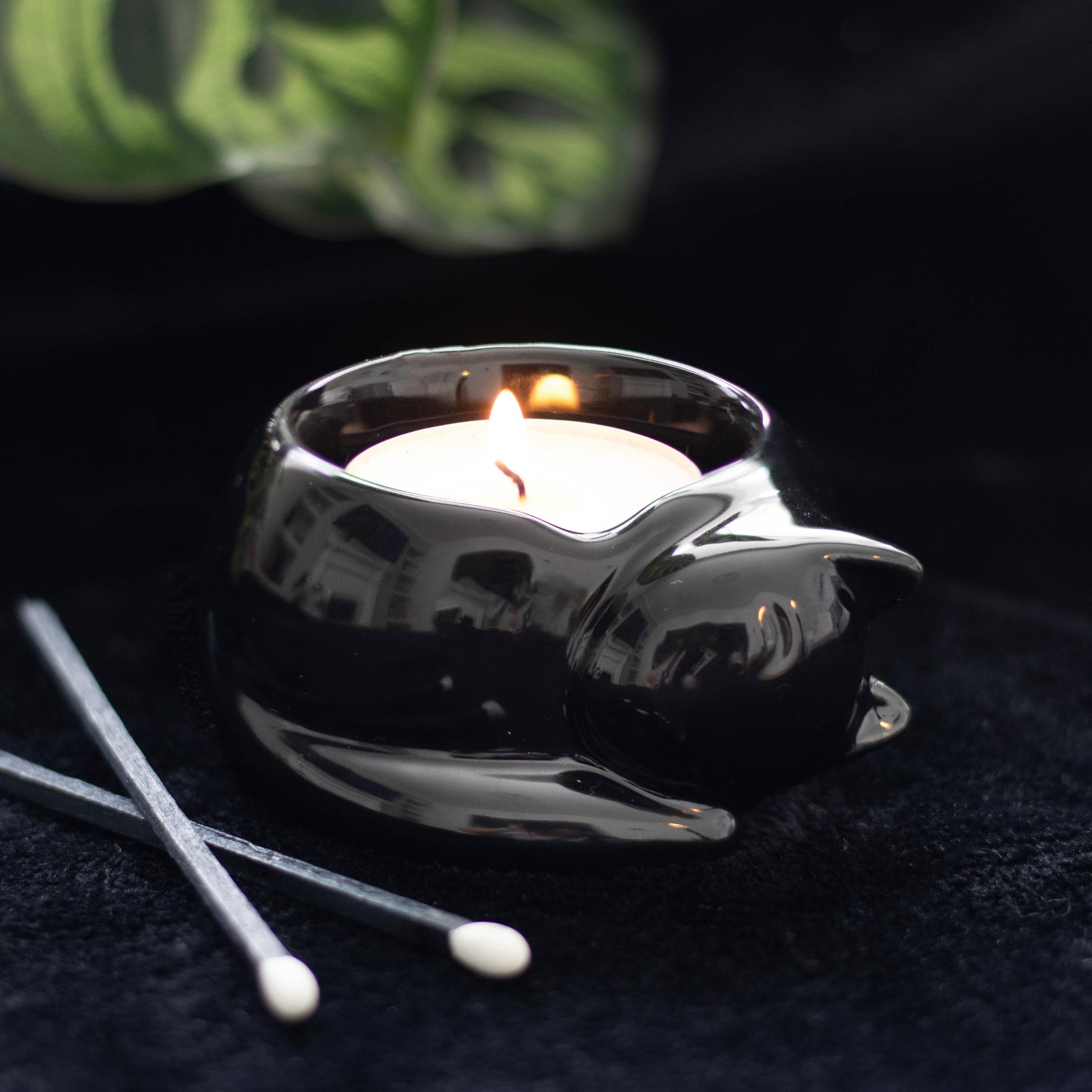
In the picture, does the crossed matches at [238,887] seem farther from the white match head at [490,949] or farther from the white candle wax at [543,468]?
the white candle wax at [543,468]

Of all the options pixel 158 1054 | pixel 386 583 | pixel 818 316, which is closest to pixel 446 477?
pixel 386 583

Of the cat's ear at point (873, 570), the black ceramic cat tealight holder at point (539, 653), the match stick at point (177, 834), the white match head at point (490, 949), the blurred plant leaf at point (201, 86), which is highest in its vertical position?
the blurred plant leaf at point (201, 86)

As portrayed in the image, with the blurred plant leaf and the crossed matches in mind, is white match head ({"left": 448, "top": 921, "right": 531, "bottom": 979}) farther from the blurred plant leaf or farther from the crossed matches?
the blurred plant leaf

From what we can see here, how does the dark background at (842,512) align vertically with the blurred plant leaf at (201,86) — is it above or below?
below

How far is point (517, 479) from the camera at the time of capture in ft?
1.33

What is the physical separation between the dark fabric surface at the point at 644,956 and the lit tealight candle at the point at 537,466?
0.09 m

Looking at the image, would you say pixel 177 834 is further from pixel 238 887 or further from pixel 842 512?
pixel 842 512

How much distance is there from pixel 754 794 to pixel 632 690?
0.05 metres

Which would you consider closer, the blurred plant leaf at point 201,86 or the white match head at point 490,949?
the white match head at point 490,949

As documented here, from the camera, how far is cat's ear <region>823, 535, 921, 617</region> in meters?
0.35

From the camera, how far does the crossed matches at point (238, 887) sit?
0.33 meters

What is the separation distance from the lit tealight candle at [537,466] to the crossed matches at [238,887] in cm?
11

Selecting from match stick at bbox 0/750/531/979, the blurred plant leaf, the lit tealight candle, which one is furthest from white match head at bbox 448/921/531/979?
the blurred plant leaf

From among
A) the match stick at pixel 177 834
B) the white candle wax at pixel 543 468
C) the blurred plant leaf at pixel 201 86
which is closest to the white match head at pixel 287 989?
the match stick at pixel 177 834
